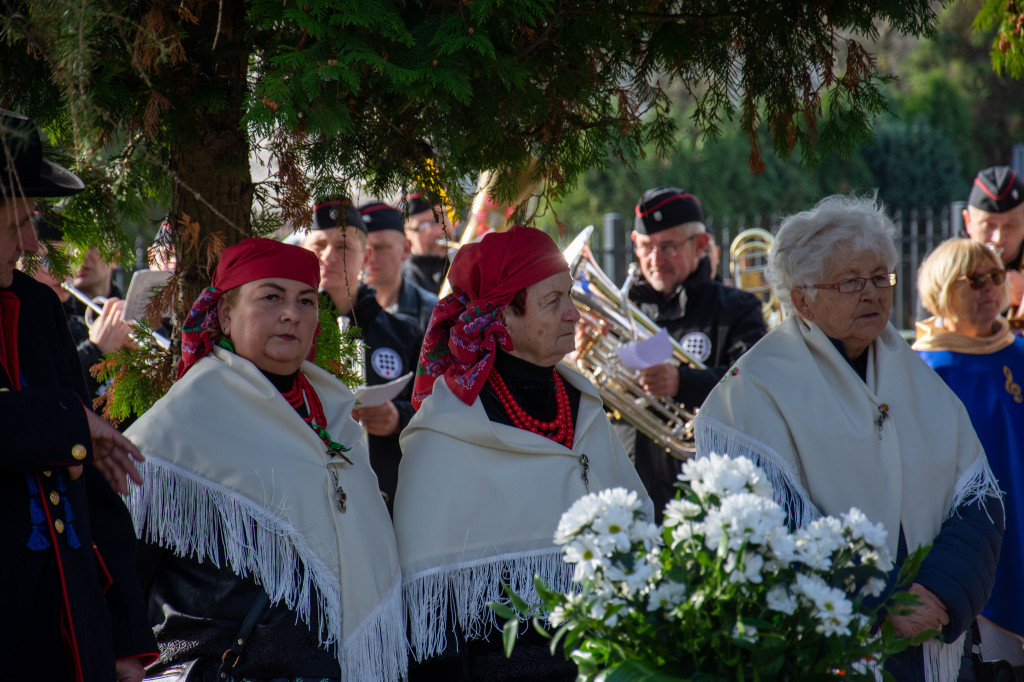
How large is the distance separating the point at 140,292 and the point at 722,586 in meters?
2.99

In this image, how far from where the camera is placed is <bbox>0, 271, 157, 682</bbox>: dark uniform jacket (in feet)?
6.88

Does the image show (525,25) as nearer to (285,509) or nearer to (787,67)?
(787,67)

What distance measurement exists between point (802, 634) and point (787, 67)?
6.36ft

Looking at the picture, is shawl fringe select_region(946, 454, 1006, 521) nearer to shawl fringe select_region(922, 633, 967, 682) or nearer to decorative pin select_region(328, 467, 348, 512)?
shawl fringe select_region(922, 633, 967, 682)

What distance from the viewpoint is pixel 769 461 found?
9.46 feet

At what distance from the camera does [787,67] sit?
3070 millimetres

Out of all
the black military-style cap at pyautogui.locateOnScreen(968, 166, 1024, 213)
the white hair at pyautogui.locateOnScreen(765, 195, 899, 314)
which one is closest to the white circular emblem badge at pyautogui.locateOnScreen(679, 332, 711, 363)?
the black military-style cap at pyautogui.locateOnScreen(968, 166, 1024, 213)

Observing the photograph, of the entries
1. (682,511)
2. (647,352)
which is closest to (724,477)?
(682,511)

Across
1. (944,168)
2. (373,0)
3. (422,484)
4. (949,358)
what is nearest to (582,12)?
(373,0)

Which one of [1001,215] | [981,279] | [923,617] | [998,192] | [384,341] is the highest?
[998,192]

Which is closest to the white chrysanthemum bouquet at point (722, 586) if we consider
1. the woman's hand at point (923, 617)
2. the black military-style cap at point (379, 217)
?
the woman's hand at point (923, 617)

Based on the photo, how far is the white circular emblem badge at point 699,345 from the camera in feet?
16.9

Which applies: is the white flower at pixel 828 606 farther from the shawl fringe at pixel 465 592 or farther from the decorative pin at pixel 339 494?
the decorative pin at pixel 339 494

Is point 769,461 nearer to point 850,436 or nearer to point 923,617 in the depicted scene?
point 850,436
